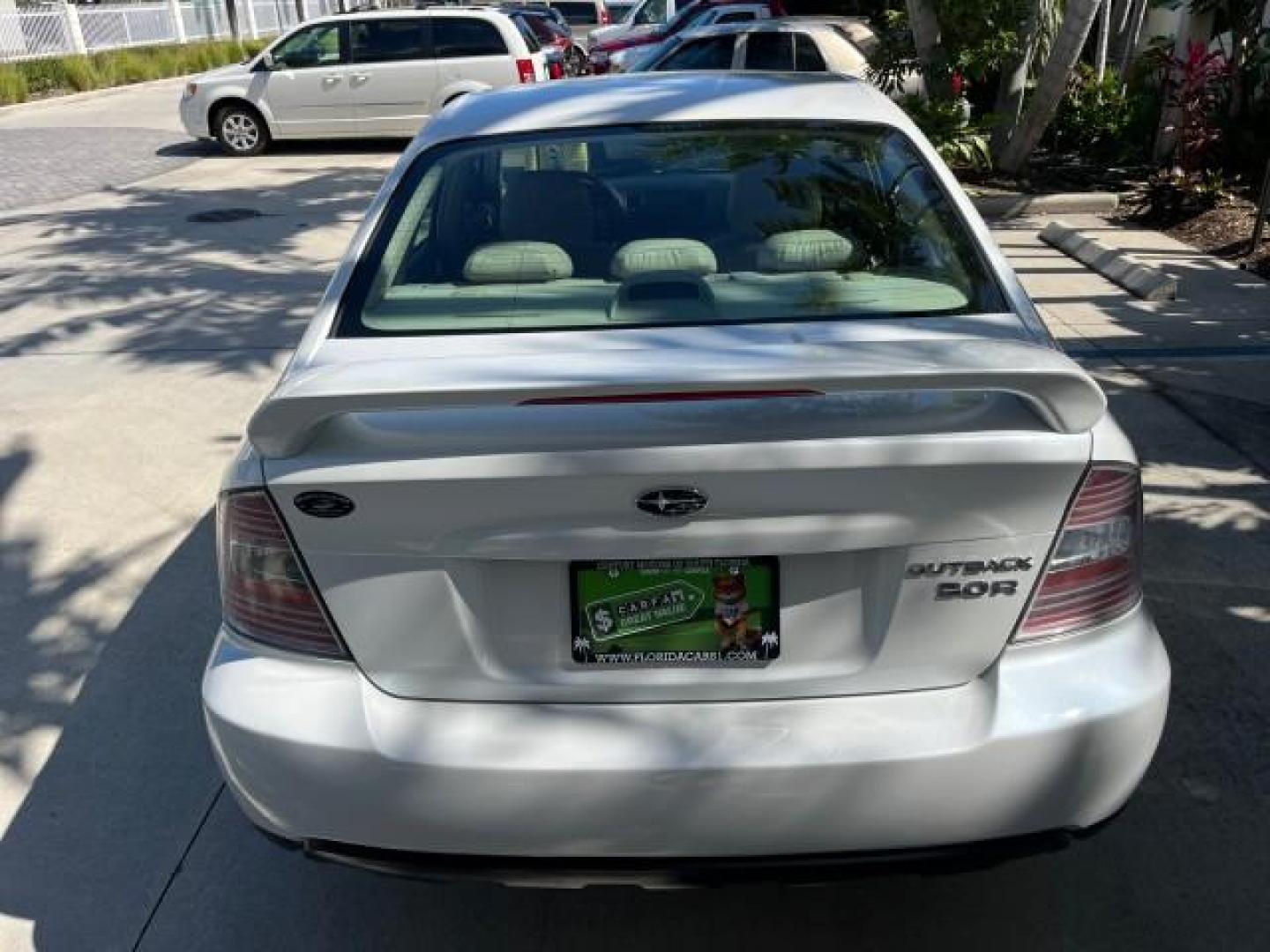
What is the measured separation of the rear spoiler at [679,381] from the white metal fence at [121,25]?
27589mm

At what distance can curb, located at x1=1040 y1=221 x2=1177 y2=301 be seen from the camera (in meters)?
7.84

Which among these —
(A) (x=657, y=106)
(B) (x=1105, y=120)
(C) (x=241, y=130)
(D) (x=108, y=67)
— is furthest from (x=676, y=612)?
(D) (x=108, y=67)

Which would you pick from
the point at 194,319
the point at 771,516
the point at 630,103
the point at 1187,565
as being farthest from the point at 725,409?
the point at 194,319

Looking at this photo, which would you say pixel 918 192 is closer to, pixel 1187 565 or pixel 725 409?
pixel 725 409

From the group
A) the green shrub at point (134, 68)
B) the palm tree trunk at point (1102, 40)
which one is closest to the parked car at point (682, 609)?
the palm tree trunk at point (1102, 40)

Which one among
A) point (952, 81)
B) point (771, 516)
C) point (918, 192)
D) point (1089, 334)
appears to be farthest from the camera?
point (952, 81)

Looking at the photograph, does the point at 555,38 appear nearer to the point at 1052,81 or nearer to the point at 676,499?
the point at 1052,81

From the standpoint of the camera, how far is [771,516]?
2.11 meters

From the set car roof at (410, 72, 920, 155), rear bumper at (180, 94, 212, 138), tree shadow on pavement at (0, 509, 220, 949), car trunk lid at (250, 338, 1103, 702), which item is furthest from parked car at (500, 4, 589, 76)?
car trunk lid at (250, 338, 1103, 702)

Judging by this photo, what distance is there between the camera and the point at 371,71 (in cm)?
1584

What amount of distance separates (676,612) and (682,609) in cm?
1

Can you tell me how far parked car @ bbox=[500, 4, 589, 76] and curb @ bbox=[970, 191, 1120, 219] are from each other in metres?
9.04

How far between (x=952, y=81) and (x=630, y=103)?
9027 millimetres

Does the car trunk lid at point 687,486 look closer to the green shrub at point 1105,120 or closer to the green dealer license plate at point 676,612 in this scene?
the green dealer license plate at point 676,612
